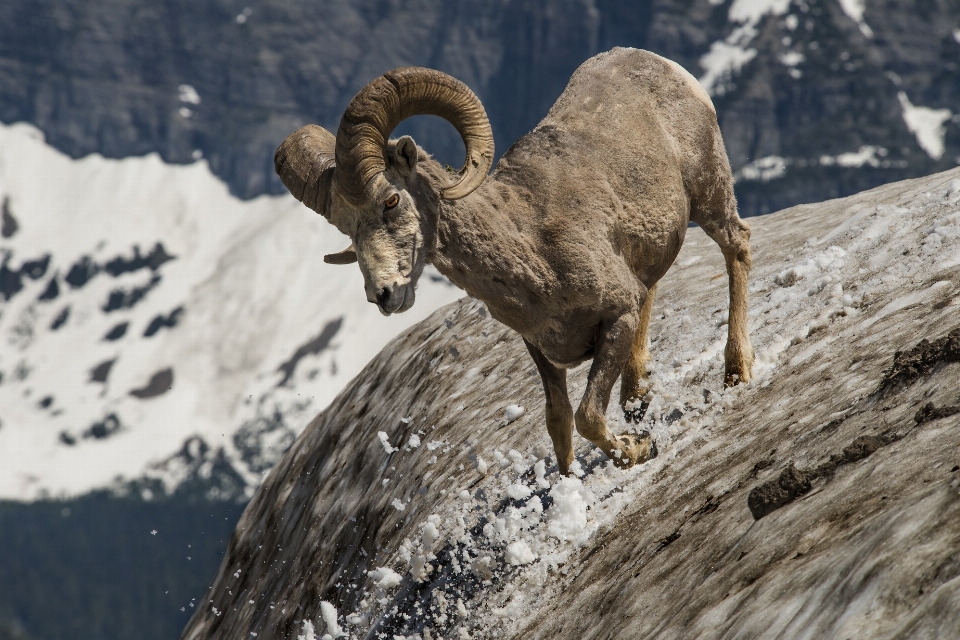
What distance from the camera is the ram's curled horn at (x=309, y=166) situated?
9.10m

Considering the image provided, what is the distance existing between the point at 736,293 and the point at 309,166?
4991 mm

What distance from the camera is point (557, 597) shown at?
9078 millimetres

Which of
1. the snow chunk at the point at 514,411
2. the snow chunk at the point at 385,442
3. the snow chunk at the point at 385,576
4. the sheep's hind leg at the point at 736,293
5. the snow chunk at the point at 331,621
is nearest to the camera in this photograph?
the snow chunk at the point at 385,576

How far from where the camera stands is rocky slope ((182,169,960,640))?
6391mm

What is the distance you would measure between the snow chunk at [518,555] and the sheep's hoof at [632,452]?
4.02 feet

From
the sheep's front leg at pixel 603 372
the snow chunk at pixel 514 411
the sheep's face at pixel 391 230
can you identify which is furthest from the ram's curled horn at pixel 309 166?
the snow chunk at pixel 514 411

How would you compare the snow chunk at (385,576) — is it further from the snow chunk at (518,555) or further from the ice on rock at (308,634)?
the snow chunk at (518,555)

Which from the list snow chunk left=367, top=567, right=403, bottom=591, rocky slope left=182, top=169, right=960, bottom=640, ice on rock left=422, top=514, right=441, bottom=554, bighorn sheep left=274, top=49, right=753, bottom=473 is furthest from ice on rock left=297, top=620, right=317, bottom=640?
bighorn sheep left=274, top=49, right=753, bottom=473

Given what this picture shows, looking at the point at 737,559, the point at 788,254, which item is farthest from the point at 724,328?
the point at 737,559

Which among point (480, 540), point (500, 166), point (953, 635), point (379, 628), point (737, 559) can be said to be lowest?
point (379, 628)

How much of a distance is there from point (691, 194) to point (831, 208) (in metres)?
6.50

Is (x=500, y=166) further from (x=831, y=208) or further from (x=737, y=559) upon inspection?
(x=831, y=208)

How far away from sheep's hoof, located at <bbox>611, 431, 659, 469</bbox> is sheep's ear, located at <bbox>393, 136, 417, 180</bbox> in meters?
3.14

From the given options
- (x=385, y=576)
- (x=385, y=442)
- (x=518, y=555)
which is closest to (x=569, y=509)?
(x=518, y=555)
